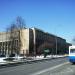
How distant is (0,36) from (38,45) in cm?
2420

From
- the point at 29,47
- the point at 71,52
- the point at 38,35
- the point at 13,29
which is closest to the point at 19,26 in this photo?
the point at 13,29

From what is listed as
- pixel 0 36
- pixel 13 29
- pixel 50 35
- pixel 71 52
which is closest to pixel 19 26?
pixel 13 29

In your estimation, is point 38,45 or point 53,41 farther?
point 53,41

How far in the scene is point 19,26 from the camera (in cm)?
6969

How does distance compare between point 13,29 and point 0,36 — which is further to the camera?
point 0,36

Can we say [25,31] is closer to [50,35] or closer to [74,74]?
[50,35]

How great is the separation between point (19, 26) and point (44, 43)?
55.1 meters

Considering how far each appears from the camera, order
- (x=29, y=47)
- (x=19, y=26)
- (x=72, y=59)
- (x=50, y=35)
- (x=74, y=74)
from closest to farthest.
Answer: (x=74, y=74) < (x=72, y=59) < (x=19, y=26) < (x=29, y=47) < (x=50, y=35)

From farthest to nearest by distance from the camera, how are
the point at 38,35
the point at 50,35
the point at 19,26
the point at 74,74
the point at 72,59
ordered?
1. the point at 50,35
2. the point at 38,35
3. the point at 19,26
4. the point at 72,59
5. the point at 74,74

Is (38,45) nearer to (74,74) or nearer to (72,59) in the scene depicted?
(72,59)

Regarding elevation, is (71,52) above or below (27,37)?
below

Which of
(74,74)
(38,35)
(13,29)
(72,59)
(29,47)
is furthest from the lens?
(38,35)

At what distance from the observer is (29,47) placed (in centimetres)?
11519

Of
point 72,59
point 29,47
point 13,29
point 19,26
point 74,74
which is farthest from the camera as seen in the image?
point 29,47
